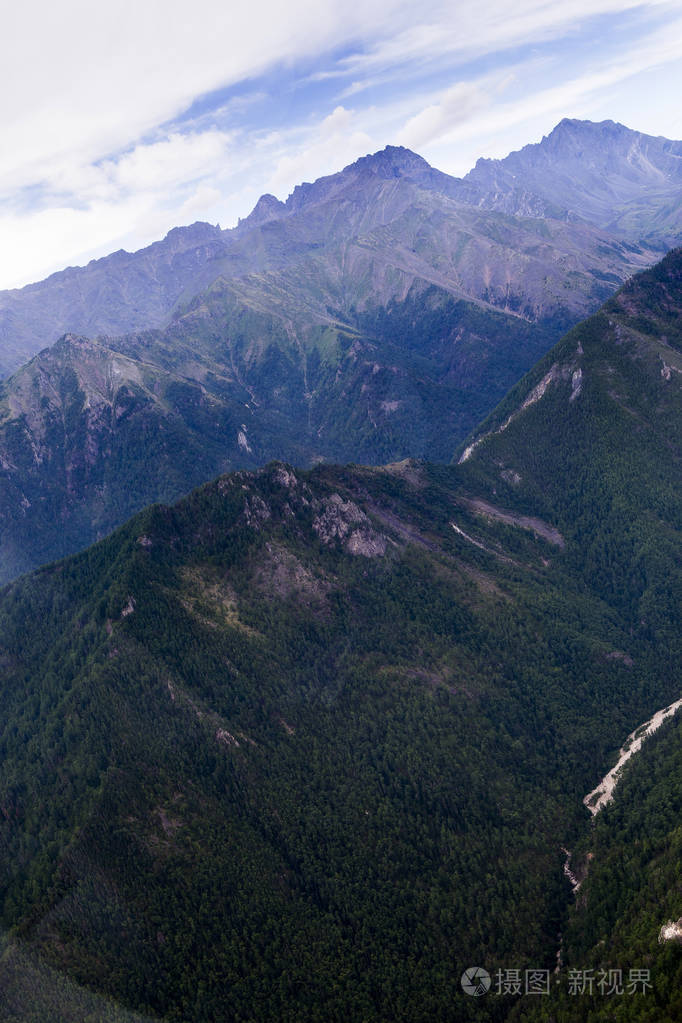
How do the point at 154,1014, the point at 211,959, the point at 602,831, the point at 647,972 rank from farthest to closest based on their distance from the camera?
the point at 602,831 → the point at 211,959 → the point at 154,1014 → the point at 647,972

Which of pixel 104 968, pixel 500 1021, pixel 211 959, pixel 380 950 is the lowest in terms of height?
pixel 500 1021

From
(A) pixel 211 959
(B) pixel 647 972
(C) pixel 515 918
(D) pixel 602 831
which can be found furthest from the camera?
(D) pixel 602 831

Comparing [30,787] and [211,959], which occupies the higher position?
[30,787]

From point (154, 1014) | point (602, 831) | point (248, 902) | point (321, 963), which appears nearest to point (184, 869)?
point (248, 902)

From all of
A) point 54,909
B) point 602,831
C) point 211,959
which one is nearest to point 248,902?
point 211,959

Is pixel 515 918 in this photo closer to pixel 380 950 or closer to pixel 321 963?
pixel 380 950

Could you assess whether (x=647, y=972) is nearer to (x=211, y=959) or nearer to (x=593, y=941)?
(x=593, y=941)

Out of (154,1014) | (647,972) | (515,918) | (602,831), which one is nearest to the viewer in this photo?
(647,972)

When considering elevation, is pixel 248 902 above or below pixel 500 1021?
above

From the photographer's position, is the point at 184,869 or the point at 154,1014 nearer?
the point at 154,1014
